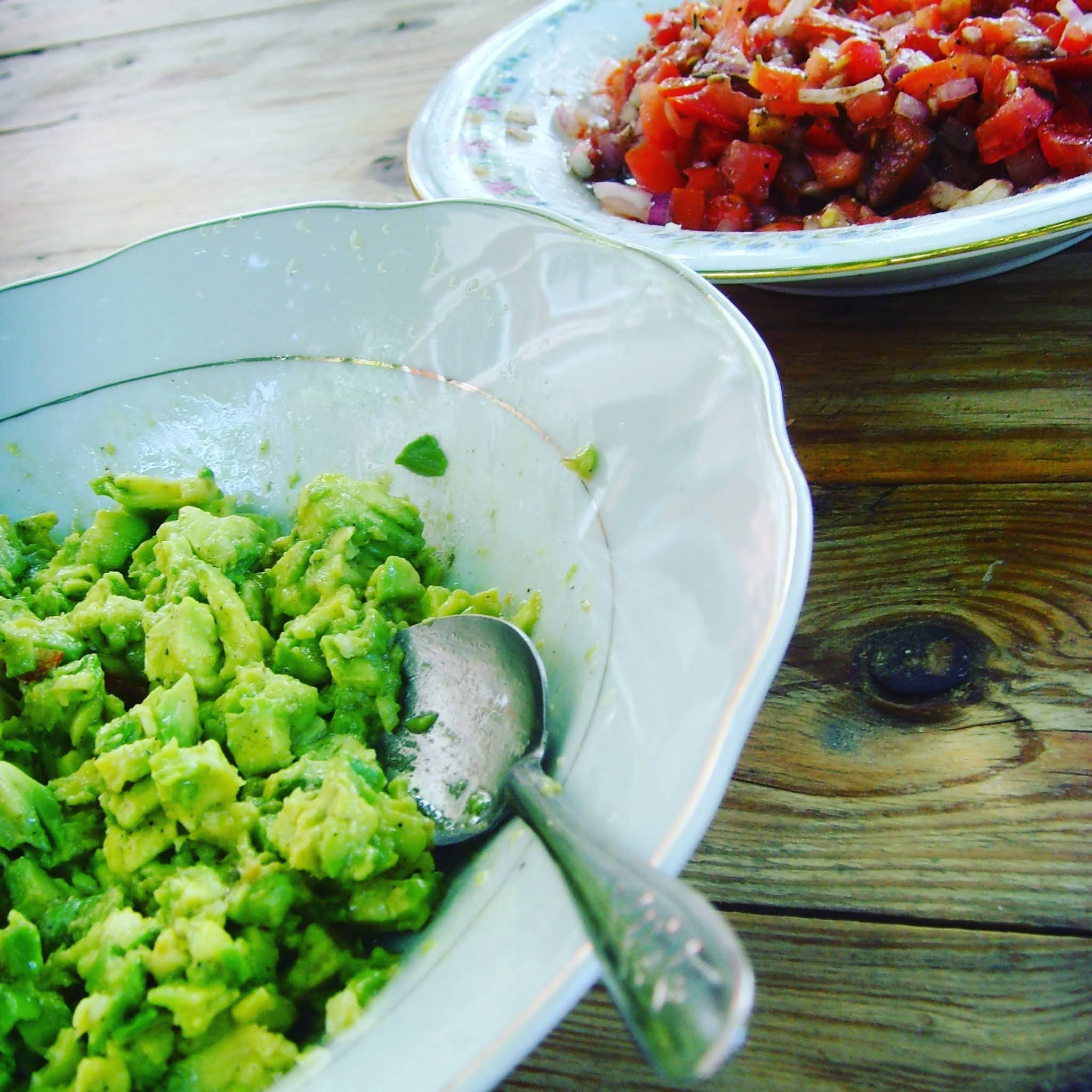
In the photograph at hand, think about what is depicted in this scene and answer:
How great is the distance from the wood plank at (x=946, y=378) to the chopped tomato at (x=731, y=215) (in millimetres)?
127

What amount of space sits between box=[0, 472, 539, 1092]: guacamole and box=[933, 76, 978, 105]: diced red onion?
0.96 meters

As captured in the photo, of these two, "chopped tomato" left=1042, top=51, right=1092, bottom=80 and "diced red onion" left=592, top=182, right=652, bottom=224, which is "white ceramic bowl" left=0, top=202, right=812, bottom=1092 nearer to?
"diced red onion" left=592, top=182, right=652, bottom=224

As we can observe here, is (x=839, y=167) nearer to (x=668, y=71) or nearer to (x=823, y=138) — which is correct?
(x=823, y=138)

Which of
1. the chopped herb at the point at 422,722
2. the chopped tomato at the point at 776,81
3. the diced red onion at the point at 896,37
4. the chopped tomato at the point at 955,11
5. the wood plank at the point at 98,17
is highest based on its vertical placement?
the wood plank at the point at 98,17

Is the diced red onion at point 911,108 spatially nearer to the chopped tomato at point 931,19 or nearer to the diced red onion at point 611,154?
the chopped tomato at point 931,19

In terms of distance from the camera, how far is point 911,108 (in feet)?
4.41

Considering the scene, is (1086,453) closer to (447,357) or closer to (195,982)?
(447,357)

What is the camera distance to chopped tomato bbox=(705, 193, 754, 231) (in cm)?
141

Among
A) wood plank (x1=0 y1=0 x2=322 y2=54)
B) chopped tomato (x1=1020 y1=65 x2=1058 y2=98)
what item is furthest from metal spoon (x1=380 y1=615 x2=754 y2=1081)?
wood plank (x1=0 y1=0 x2=322 y2=54)

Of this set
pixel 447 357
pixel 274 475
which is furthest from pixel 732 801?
pixel 274 475

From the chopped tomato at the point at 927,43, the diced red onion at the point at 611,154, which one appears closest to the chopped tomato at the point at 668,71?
the diced red onion at the point at 611,154

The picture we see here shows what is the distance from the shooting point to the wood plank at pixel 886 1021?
644mm

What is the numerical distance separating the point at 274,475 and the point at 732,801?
1.93ft

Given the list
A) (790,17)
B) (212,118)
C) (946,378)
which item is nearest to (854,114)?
(790,17)
